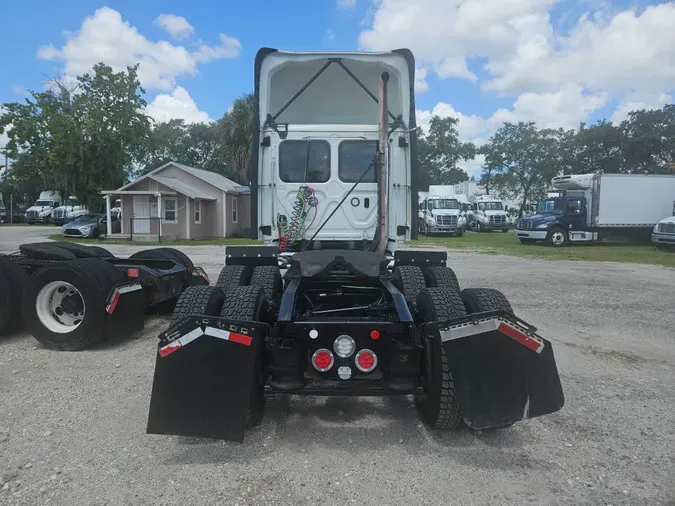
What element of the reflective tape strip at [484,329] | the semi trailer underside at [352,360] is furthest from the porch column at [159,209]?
the reflective tape strip at [484,329]

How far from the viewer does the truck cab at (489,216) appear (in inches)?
1521

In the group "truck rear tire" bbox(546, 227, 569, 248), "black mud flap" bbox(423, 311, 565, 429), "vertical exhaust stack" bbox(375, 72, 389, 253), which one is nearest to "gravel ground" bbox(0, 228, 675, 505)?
"black mud flap" bbox(423, 311, 565, 429)

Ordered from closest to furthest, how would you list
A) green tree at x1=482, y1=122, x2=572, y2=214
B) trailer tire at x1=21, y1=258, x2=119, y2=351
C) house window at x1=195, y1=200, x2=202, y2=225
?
trailer tire at x1=21, y1=258, x2=119, y2=351
house window at x1=195, y1=200, x2=202, y2=225
green tree at x1=482, y1=122, x2=572, y2=214

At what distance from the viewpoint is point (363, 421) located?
13.8 ft

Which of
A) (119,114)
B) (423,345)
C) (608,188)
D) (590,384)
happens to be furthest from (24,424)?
(119,114)

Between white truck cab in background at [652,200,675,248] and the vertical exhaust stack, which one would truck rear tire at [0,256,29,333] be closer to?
the vertical exhaust stack

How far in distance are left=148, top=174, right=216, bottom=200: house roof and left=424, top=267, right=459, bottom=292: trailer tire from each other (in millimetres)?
23965

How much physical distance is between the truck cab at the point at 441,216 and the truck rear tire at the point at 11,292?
88.7ft

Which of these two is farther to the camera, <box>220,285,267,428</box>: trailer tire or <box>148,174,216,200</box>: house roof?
<box>148,174,216,200</box>: house roof

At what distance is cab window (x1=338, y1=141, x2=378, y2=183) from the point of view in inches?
263

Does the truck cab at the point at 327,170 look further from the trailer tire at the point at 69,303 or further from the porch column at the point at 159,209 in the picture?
the porch column at the point at 159,209

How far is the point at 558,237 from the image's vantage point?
82.9 feet

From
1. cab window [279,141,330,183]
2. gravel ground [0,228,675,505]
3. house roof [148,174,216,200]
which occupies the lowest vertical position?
gravel ground [0,228,675,505]

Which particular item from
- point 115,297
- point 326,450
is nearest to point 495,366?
point 326,450
